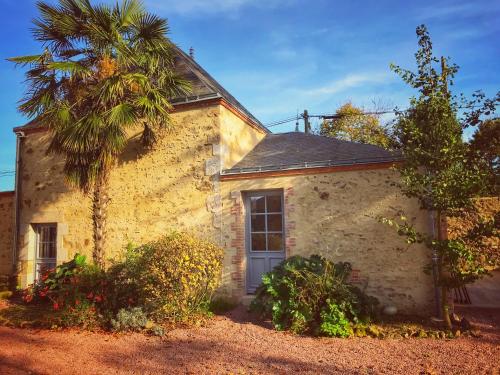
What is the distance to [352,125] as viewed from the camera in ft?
71.0

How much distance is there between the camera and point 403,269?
6398mm

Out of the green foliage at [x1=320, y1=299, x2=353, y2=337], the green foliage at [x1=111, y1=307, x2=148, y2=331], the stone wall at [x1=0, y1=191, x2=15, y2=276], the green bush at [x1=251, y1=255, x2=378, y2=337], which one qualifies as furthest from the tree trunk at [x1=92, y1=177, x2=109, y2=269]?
the stone wall at [x1=0, y1=191, x2=15, y2=276]

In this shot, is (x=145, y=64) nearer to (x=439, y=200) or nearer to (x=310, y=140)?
(x=310, y=140)

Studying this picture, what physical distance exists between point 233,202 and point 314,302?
2.92 meters

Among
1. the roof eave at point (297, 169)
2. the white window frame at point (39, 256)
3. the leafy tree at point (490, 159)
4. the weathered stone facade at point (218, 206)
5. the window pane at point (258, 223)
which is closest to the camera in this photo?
the leafy tree at point (490, 159)

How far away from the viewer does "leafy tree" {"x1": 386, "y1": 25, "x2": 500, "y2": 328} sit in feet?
17.0

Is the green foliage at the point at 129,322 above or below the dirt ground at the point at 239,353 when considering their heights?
above

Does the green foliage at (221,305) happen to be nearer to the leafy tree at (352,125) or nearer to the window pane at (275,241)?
the window pane at (275,241)

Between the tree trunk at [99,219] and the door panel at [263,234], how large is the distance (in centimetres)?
312

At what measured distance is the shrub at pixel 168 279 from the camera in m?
5.97

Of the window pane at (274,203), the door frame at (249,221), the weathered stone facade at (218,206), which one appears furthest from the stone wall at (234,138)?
the window pane at (274,203)

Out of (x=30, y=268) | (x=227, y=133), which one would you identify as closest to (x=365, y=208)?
(x=227, y=133)

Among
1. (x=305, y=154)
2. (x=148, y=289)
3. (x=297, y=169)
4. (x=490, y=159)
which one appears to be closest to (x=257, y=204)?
(x=297, y=169)

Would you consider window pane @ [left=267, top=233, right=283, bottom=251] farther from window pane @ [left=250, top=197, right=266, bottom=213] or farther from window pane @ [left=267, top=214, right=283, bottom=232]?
window pane @ [left=250, top=197, right=266, bottom=213]
